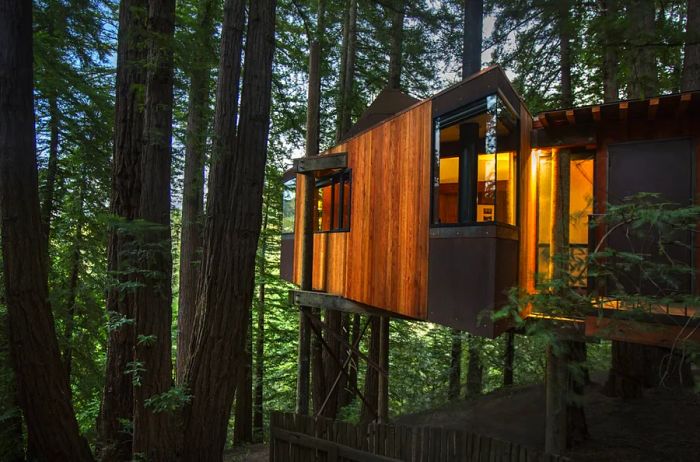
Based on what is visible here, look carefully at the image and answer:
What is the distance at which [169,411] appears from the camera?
467 cm

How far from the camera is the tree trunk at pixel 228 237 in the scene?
4988 millimetres

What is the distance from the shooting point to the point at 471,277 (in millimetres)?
4293

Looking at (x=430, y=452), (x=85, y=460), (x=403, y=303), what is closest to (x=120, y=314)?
(x=85, y=460)

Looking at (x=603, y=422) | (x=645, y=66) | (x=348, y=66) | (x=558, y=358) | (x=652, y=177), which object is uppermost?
(x=348, y=66)

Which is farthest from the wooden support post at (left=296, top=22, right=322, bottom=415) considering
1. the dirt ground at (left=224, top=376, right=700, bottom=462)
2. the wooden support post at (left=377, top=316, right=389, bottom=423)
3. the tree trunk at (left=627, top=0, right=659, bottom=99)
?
the tree trunk at (left=627, top=0, right=659, bottom=99)

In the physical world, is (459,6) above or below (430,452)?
above

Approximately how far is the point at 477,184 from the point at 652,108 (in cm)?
248

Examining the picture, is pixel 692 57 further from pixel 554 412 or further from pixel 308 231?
pixel 308 231

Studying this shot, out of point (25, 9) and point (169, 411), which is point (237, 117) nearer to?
point (25, 9)

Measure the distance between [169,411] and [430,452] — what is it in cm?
314

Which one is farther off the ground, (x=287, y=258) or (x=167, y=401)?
(x=287, y=258)

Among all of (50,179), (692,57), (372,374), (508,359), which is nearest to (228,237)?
(50,179)

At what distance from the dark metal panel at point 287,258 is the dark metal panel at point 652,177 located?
21.4 feet

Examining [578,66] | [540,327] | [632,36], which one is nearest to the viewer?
[540,327]
